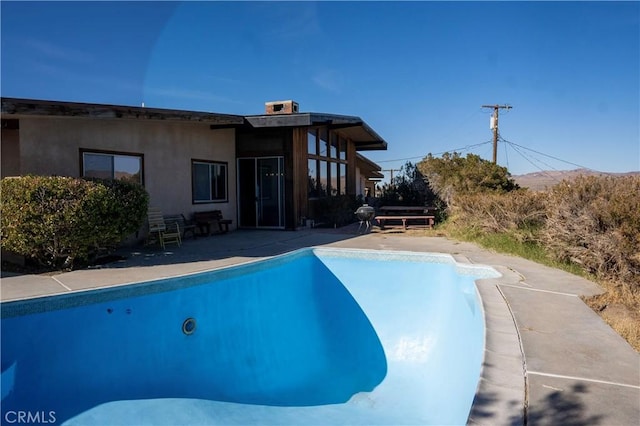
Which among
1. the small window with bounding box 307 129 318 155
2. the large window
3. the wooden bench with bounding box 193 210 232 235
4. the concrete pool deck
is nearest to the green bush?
the concrete pool deck

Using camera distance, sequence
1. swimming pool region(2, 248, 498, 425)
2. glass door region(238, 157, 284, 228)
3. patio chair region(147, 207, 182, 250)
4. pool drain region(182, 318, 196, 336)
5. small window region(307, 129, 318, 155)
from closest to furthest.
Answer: swimming pool region(2, 248, 498, 425) → pool drain region(182, 318, 196, 336) → patio chair region(147, 207, 182, 250) → glass door region(238, 157, 284, 228) → small window region(307, 129, 318, 155)

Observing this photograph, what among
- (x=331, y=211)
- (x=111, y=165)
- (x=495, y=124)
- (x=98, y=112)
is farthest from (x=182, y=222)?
(x=495, y=124)

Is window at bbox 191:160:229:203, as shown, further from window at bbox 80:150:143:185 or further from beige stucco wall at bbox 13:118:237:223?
window at bbox 80:150:143:185

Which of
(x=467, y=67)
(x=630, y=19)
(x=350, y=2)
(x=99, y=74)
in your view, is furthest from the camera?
(x=467, y=67)

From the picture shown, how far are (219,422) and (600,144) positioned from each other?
23846 mm

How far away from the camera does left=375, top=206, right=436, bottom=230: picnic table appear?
13492 millimetres

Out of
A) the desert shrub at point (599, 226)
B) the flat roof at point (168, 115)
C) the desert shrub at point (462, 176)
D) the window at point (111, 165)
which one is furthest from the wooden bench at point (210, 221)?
the desert shrub at point (599, 226)

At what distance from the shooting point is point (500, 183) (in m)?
13.4

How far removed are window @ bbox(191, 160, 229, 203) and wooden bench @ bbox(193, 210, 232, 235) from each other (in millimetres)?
449

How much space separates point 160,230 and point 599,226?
9.12 metres

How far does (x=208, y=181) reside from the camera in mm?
12617

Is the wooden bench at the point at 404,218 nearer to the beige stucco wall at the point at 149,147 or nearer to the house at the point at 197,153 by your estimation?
the house at the point at 197,153

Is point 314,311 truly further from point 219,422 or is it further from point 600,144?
point 600,144

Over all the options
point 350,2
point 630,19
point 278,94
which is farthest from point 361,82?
point 630,19
